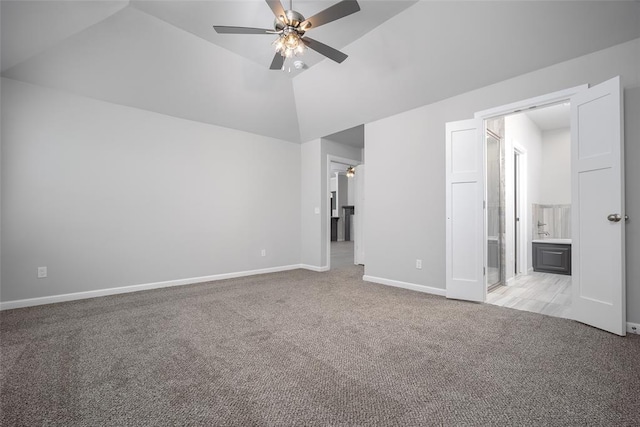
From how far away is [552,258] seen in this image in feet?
17.5

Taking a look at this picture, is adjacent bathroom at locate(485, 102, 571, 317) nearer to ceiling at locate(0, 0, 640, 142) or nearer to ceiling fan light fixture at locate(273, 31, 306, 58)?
ceiling at locate(0, 0, 640, 142)

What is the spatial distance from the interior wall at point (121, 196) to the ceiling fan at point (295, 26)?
242cm

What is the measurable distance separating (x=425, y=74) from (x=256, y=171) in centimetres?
326

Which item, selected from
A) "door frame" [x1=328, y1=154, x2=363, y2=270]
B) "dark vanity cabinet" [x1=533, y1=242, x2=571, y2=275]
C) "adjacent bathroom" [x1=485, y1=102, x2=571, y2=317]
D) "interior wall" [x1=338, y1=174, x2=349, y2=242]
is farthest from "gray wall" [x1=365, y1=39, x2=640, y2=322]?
"interior wall" [x1=338, y1=174, x2=349, y2=242]

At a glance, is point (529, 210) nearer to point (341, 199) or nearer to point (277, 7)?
point (277, 7)

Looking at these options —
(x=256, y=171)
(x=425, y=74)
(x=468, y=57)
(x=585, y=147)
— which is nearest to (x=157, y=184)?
(x=256, y=171)

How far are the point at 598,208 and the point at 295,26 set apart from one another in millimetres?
3294

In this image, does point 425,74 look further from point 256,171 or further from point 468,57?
point 256,171

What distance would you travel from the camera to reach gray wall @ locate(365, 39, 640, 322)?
8.27 feet

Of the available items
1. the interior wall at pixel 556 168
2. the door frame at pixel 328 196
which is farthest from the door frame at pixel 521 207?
the door frame at pixel 328 196

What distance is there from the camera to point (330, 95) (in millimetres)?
4461

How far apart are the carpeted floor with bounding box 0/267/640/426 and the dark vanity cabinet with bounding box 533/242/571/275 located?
3203 millimetres

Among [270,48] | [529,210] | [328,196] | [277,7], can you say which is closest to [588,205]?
[529,210]

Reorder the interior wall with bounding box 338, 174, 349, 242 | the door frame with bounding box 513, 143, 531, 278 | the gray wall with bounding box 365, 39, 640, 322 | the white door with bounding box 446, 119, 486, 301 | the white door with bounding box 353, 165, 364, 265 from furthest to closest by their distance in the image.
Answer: the interior wall with bounding box 338, 174, 349, 242, the white door with bounding box 353, 165, 364, 265, the door frame with bounding box 513, 143, 531, 278, the white door with bounding box 446, 119, 486, 301, the gray wall with bounding box 365, 39, 640, 322
